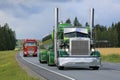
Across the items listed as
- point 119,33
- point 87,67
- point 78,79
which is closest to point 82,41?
point 87,67

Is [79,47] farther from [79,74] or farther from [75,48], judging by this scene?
[79,74]

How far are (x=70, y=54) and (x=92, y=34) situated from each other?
8.27 ft

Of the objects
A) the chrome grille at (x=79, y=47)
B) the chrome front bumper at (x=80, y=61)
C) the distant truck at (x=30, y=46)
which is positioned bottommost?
the chrome front bumper at (x=80, y=61)

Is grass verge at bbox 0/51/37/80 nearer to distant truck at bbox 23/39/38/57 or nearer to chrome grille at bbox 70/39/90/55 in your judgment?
chrome grille at bbox 70/39/90/55

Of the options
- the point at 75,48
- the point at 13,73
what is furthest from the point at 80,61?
the point at 13,73

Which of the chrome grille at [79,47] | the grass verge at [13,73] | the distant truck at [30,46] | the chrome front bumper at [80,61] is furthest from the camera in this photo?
the distant truck at [30,46]

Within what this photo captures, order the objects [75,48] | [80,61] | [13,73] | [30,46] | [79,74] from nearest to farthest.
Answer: [79,74], [13,73], [80,61], [75,48], [30,46]

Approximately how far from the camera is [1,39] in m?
194

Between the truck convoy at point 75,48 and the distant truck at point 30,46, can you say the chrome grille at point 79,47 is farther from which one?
the distant truck at point 30,46

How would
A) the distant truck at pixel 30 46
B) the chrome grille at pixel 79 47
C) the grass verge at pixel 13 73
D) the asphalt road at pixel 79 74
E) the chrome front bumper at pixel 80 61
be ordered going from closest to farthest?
the asphalt road at pixel 79 74 → the grass verge at pixel 13 73 → the chrome front bumper at pixel 80 61 → the chrome grille at pixel 79 47 → the distant truck at pixel 30 46

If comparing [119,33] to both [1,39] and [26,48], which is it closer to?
[1,39]

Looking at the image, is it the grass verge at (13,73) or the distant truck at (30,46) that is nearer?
the grass verge at (13,73)

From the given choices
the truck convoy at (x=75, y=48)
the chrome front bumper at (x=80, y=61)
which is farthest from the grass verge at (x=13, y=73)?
the truck convoy at (x=75, y=48)

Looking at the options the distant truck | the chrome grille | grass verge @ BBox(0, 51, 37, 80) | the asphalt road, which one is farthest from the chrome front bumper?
the distant truck
